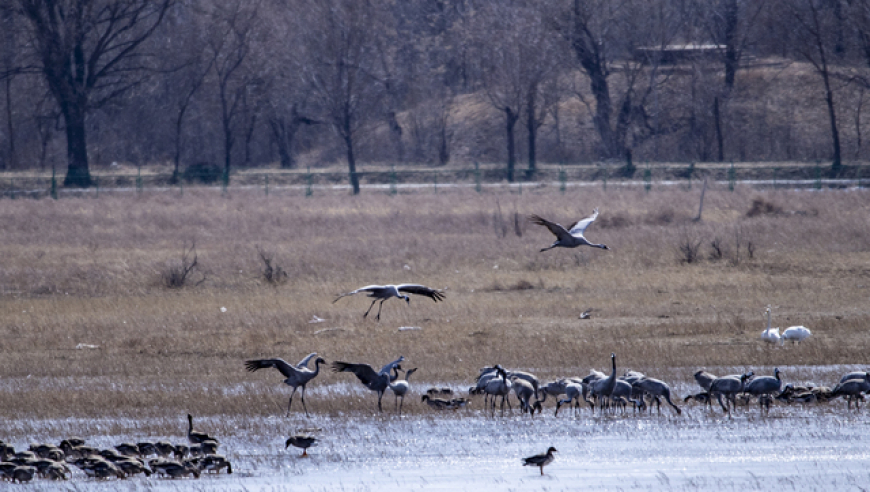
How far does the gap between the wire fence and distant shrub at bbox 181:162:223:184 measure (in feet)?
0.18

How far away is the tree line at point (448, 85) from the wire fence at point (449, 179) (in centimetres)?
113

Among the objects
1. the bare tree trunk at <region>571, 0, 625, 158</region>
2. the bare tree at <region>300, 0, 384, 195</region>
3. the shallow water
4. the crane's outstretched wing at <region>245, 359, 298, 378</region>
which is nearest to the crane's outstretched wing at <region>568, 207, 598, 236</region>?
the shallow water

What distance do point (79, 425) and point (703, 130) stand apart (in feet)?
168

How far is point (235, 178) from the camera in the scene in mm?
53406

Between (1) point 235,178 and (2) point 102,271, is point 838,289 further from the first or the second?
(1) point 235,178

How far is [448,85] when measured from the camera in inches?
2744

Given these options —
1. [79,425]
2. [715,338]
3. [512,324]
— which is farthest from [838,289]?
[79,425]

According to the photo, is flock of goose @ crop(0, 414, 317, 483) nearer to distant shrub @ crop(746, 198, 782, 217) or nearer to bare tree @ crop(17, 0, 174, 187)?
distant shrub @ crop(746, 198, 782, 217)

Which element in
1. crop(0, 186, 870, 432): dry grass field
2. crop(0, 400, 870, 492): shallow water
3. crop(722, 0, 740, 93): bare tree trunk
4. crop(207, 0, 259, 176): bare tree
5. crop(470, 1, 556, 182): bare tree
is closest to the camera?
crop(0, 400, 870, 492): shallow water

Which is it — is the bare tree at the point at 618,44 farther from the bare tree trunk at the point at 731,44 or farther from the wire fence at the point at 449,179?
the wire fence at the point at 449,179

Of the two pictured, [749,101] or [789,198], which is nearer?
[789,198]

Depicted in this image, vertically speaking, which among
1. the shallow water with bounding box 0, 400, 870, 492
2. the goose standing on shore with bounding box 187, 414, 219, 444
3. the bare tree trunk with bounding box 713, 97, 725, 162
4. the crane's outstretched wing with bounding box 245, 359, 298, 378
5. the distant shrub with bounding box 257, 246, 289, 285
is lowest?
the shallow water with bounding box 0, 400, 870, 492

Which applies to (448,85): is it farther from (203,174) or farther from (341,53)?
(203,174)

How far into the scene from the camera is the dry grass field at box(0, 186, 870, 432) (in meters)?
13.9
